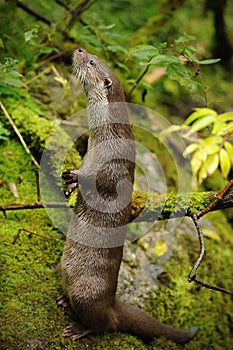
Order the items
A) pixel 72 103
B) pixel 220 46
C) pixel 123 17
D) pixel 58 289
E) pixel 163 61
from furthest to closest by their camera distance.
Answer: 1. pixel 220 46
2. pixel 123 17
3. pixel 72 103
4. pixel 163 61
5. pixel 58 289

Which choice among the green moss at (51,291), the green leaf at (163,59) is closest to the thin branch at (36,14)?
the green moss at (51,291)

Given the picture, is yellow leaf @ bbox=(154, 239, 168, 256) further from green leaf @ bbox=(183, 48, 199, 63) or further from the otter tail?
green leaf @ bbox=(183, 48, 199, 63)

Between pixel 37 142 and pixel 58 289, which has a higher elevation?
pixel 37 142

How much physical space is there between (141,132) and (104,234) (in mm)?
2319

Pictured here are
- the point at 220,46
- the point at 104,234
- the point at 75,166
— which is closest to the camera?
the point at 104,234

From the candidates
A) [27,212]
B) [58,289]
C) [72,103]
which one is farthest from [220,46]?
[58,289]

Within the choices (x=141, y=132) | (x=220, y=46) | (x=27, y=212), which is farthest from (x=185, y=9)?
(x=27, y=212)

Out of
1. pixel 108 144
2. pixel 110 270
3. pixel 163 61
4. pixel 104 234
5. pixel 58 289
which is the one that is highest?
pixel 163 61

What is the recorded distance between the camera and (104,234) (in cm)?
293

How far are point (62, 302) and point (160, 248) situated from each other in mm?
Result: 1209

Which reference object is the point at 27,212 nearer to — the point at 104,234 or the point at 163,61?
the point at 104,234

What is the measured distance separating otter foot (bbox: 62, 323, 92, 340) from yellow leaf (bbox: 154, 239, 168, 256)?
116 cm

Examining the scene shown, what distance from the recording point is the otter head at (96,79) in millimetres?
3000

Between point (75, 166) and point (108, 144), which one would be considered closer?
point (108, 144)
